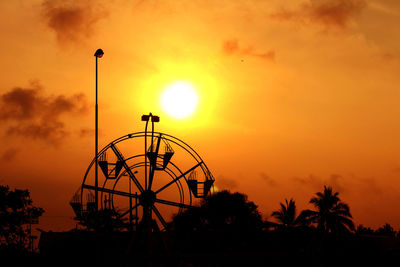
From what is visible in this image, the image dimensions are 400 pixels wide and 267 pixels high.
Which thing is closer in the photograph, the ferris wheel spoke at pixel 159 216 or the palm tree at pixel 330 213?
the ferris wheel spoke at pixel 159 216

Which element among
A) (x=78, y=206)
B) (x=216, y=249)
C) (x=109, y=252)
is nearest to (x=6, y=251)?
(x=109, y=252)

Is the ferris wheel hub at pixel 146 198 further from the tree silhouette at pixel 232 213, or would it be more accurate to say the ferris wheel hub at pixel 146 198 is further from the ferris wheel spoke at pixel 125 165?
the tree silhouette at pixel 232 213

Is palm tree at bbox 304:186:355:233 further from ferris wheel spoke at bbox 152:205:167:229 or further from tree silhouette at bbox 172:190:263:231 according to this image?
ferris wheel spoke at bbox 152:205:167:229

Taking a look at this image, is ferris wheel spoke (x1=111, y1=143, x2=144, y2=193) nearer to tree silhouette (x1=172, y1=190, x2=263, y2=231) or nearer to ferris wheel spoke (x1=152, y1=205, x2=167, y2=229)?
ferris wheel spoke (x1=152, y1=205, x2=167, y2=229)

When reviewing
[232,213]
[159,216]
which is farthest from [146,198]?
[232,213]

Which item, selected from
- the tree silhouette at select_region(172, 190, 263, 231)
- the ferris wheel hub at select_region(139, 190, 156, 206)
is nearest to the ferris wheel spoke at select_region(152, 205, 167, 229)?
the ferris wheel hub at select_region(139, 190, 156, 206)

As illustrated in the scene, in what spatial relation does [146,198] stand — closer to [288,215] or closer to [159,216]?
[159,216]

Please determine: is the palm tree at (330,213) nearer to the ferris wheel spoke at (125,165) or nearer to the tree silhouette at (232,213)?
the tree silhouette at (232,213)

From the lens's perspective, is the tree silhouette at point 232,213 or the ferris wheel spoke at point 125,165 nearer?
the ferris wheel spoke at point 125,165

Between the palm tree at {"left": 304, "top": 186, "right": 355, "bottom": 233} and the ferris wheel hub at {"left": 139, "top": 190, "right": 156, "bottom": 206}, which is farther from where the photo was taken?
the palm tree at {"left": 304, "top": 186, "right": 355, "bottom": 233}

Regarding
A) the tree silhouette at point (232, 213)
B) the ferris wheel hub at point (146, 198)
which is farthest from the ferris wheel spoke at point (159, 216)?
the tree silhouette at point (232, 213)

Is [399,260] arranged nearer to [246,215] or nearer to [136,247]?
[136,247]

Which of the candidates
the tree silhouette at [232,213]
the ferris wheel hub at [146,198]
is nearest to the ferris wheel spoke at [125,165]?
the ferris wheel hub at [146,198]

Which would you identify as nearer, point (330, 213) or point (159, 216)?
point (159, 216)
